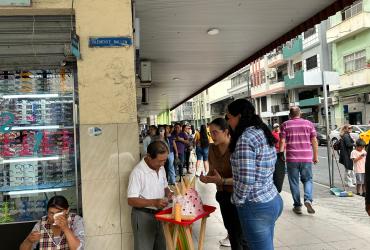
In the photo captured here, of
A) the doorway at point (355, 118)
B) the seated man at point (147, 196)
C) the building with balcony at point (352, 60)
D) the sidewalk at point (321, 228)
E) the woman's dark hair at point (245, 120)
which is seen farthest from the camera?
the doorway at point (355, 118)

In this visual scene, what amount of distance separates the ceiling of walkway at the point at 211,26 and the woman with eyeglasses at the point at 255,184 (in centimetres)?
242

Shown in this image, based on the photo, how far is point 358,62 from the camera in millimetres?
26047

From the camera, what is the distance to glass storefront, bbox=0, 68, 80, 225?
394 cm

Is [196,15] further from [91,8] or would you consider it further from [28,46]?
[28,46]

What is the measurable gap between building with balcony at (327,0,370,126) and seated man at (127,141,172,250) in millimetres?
23215

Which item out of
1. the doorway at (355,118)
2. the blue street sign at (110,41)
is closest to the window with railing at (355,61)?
the doorway at (355,118)

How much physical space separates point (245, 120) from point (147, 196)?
1194mm

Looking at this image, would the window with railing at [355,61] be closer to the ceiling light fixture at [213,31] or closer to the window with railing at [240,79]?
the window with railing at [240,79]

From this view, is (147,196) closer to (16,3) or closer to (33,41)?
(33,41)

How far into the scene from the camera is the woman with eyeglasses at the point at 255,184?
277cm

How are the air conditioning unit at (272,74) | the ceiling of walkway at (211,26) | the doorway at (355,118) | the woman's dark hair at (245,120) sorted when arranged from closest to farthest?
the woman's dark hair at (245,120) < the ceiling of walkway at (211,26) < the doorway at (355,118) < the air conditioning unit at (272,74)

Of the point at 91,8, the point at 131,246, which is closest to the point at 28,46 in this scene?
the point at 91,8

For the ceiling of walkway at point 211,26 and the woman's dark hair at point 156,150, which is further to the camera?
the ceiling of walkway at point 211,26

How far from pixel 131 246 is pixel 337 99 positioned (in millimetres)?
27461
